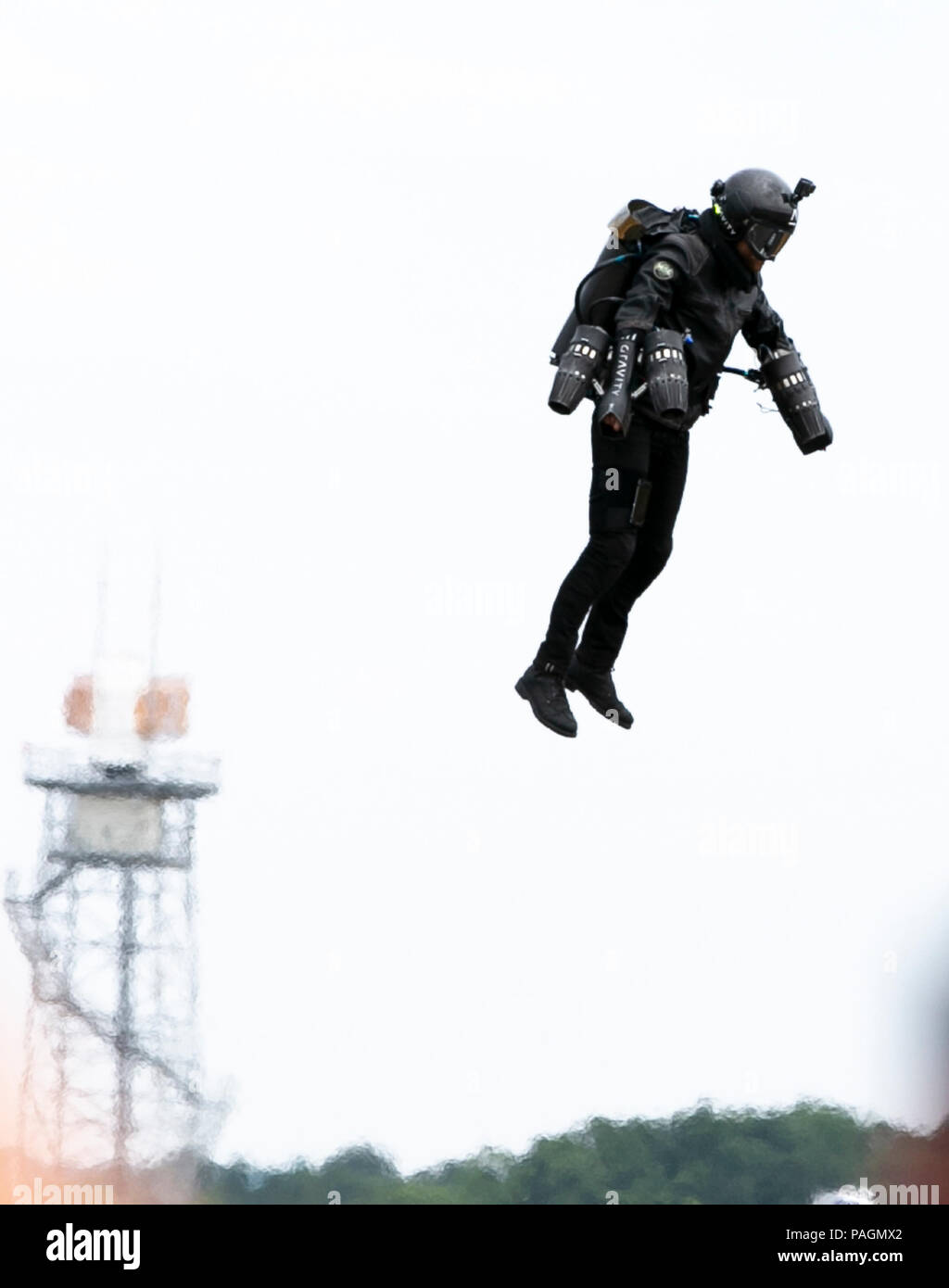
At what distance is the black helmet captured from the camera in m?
20.8

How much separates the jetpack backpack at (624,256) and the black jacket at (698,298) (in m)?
0.09

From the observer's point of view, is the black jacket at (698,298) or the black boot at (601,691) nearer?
the black jacket at (698,298)

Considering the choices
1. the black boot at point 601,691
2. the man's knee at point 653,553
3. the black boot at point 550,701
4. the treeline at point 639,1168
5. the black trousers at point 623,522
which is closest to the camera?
the black trousers at point 623,522

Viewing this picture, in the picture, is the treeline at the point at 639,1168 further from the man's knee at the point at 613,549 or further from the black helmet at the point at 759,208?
the black helmet at the point at 759,208

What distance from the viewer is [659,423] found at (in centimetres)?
2116

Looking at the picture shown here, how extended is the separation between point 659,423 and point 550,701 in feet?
6.78

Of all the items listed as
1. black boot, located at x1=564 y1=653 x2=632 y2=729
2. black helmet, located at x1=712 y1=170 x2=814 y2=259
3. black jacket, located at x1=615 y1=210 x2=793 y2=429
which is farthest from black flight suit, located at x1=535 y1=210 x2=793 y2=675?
black boot, located at x1=564 y1=653 x2=632 y2=729

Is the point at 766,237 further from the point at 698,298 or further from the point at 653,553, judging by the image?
the point at 653,553

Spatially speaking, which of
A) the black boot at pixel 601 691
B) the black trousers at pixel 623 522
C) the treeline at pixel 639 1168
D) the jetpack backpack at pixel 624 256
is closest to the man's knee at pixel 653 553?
the black trousers at pixel 623 522

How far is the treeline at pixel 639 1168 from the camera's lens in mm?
26750

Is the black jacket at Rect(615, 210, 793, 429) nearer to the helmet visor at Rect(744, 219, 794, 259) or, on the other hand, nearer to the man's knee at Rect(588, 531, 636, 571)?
the helmet visor at Rect(744, 219, 794, 259)

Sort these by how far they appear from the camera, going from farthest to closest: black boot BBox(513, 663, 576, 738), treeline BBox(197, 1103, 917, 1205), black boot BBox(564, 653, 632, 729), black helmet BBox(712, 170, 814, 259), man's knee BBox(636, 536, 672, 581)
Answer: treeline BBox(197, 1103, 917, 1205) → black boot BBox(564, 653, 632, 729) → man's knee BBox(636, 536, 672, 581) → black boot BBox(513, 663, 576, 738) → black helmet BBox(712, 170, 814, 259)

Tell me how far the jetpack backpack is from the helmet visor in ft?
1.62
